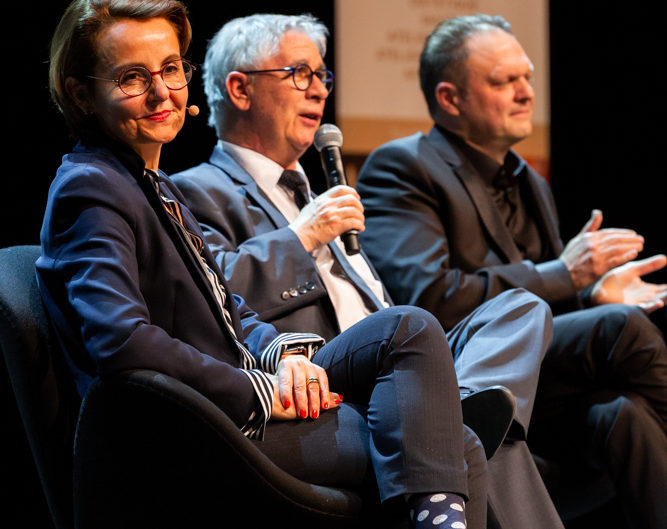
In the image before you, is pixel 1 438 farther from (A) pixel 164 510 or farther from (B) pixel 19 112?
(A) pixel 164 510

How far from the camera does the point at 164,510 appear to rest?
1396 mm

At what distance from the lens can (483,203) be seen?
2.74 metres

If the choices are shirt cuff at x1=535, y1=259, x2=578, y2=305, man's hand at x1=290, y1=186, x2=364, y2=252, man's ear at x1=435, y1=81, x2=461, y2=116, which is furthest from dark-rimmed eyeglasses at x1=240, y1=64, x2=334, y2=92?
shirt cuff at x1=535, y1=259, x2=578, y2=305

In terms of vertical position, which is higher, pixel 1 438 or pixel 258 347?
pixel 258 347

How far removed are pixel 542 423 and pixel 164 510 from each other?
141 centimetres

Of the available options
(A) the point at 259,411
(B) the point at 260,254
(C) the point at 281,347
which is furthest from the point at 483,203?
(A) the point at 259,411

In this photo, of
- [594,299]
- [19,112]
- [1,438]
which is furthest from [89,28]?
[594,299]

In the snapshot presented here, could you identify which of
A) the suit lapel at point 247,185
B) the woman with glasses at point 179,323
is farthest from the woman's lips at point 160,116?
the suit lapel at point 247,185

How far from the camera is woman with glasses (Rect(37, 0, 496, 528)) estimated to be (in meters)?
1.40

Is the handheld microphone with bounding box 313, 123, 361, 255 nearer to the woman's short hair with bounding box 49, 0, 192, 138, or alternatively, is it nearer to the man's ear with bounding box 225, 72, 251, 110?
the man's ear with bounding box 225, 72, 251, 110

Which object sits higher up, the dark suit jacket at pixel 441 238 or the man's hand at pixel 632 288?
the dark suit jacket at pixel 441 238

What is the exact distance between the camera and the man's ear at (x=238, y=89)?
2486 mm

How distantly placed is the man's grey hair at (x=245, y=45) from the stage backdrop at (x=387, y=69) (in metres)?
1.20

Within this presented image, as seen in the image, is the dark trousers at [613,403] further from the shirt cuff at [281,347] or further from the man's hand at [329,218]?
the shirt cuff at [281,347]
